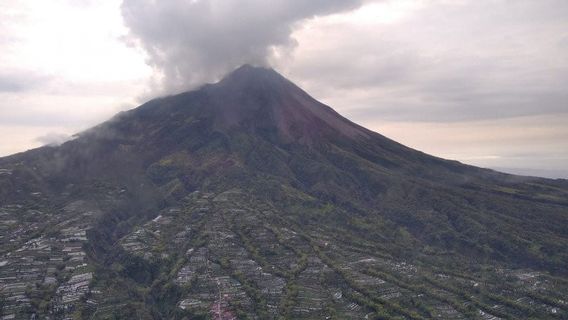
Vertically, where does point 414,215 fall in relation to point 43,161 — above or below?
below

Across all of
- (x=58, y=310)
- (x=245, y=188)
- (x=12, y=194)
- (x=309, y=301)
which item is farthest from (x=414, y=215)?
(x=12, y=194)

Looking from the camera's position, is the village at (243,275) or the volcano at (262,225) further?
the volcano at (262,225)

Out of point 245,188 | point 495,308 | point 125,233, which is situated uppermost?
point 245,188

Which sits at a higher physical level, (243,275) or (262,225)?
(262,225)

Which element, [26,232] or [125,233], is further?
[125,233]

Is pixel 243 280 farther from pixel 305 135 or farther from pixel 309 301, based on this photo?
pixel 305 135

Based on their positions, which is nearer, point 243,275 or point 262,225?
point 243,275

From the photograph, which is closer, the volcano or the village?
the village

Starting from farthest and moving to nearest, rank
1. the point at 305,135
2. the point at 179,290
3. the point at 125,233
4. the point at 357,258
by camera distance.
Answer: the point at 305,135
the point at 125,233
the point at 357,258
the point at 179,290
